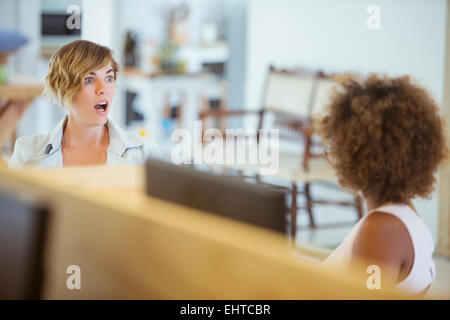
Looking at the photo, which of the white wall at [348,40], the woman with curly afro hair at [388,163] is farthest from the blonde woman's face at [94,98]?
the white wall at [348,40]

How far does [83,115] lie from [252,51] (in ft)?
9.92

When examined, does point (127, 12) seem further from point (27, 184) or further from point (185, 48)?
point (27, 184)

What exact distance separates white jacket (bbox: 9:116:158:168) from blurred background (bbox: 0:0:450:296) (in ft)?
0.40

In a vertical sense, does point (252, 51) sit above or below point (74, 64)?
above

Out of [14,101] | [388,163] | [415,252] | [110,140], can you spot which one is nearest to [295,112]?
[14,101]

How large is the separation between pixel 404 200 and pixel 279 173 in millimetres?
2103

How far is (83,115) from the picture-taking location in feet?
6.63

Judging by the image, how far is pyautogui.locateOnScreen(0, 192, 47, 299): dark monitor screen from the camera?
3.28ft

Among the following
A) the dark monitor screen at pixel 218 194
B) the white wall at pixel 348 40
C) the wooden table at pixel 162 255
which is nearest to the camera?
the wooden table at pixel 162 255

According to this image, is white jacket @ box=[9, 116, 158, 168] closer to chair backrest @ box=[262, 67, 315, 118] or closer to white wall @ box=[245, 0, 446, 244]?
white wall @ box=[245, 0, 446, 244]

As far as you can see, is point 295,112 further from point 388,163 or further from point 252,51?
point 388,163

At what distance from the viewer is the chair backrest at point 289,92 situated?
13.4 ft

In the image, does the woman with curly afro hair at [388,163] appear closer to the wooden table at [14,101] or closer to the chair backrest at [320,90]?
the wooden table at [14,101]

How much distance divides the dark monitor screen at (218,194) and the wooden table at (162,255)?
15 millimetres
